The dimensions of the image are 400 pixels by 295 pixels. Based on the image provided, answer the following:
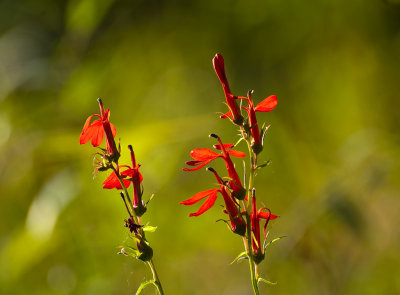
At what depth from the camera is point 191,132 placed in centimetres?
100

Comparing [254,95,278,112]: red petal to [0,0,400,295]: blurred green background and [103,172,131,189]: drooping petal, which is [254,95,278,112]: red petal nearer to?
[103,172,131,189]: drooping petal

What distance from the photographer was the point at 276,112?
1243 millimetres

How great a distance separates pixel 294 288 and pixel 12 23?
1.00 m

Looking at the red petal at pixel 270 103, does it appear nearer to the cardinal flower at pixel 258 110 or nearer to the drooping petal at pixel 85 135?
the cardinal flower at pixel 258 110

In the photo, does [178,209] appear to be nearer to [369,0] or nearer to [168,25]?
[168,25]

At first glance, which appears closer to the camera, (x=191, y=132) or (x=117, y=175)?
(x=117, y=175)

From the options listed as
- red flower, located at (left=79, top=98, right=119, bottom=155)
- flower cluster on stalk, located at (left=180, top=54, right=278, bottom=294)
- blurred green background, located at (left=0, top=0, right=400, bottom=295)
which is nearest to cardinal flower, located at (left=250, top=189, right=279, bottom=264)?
flower cluster on stalk, located at (left=180, top=54, right=278, bottom=294)

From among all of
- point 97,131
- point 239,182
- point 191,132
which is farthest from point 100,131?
point 191,132

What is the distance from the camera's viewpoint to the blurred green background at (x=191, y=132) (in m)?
0.95

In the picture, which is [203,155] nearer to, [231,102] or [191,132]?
[231,102]

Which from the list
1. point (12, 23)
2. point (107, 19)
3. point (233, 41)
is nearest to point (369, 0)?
point (233, 41)

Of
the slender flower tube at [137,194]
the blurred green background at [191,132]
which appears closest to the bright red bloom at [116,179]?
the slender flower tube at [137,194]

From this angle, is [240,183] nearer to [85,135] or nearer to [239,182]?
[239,182]

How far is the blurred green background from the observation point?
0.95 meters
